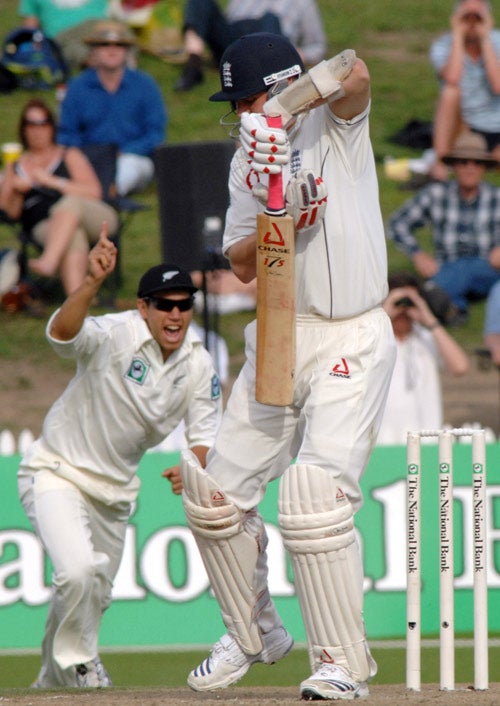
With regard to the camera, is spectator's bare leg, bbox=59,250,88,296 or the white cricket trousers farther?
spectator's bare leg, bbox=59,250,88,296

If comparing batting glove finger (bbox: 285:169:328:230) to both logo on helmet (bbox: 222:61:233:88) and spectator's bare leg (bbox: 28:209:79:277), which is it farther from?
spectator's bare leg (bbox: 28:209:79:277)

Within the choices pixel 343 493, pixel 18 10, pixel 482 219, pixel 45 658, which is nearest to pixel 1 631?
pixel 45 658

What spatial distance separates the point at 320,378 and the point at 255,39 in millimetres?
1197

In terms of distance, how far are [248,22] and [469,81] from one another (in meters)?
2.10

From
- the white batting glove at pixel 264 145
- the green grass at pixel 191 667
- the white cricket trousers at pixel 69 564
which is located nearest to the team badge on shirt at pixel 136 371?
the white cricket trousers at pixel 69 564

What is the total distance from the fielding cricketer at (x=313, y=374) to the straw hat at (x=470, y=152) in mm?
6444

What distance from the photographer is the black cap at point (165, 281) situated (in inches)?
264

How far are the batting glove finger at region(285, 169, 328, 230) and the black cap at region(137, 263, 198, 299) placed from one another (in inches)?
Answer: 73.3

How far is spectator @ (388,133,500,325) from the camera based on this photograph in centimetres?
1154

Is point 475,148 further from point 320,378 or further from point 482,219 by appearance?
point 320,378

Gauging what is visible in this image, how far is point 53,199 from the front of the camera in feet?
37.0

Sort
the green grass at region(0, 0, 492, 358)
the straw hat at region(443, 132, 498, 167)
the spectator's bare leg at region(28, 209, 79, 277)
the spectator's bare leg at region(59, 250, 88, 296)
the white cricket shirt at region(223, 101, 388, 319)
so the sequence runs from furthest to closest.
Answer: the green grass at region(0, 0, 492, 358) < the straw hat at region(443, 132, 498, 167) < the spectator's bare leg at region(59, 250, 88, 296) < the spectator's bare leg at region(28, 209, 79, 277) < the white cricket shirt at region(223, 101, 388, 319)

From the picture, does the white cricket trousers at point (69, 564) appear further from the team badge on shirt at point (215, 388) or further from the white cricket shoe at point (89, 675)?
the team badge on shirt at point (215, 388)

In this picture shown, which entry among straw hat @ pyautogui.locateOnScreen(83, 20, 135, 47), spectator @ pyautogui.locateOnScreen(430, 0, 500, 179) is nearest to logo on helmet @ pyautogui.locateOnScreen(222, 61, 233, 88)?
straw hat @ pyautogui.locateOnScreen(83, 20, 135, 47)
